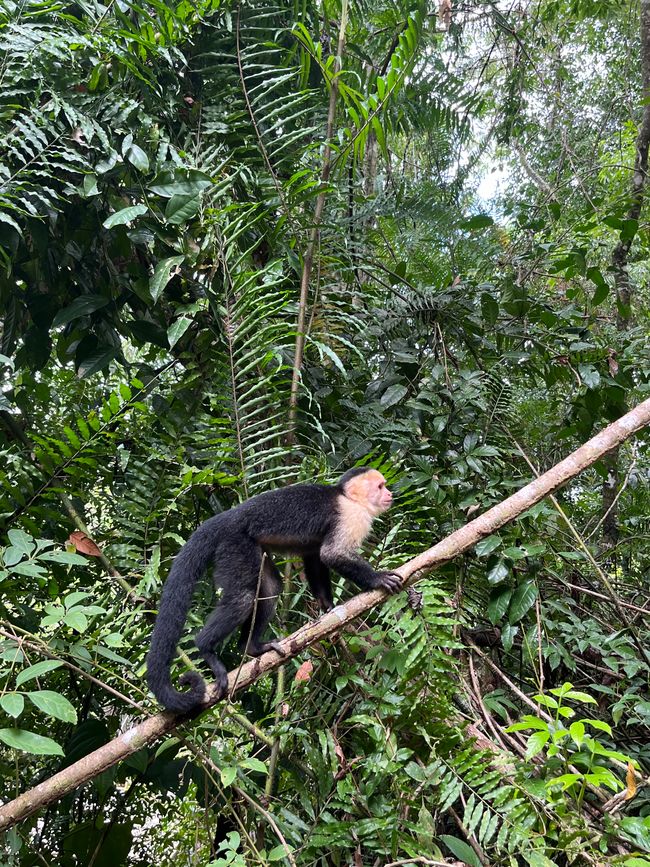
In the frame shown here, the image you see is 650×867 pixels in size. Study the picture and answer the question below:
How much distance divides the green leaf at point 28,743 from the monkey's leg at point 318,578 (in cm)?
140

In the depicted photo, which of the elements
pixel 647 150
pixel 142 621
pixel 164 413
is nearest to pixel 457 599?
pixel 142 621

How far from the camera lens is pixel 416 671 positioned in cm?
240

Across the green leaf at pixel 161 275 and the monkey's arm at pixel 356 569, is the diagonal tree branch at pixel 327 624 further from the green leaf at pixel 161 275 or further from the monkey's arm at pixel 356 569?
the green leaf at pixel 161 275

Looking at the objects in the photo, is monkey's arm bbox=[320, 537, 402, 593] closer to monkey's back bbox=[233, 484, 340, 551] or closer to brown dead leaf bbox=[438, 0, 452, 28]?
monkey's back bbox=[233, 484, 340, 551]

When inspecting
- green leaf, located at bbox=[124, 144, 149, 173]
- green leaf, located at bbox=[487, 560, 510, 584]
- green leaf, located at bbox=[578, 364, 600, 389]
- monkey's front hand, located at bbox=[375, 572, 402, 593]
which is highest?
green leaf, located at bbox=[124, 144, 149, 173]

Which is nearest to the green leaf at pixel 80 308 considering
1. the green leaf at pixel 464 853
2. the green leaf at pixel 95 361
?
the green leaf at pixel 95 361

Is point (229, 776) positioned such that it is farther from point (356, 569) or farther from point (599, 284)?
point (599, 284)

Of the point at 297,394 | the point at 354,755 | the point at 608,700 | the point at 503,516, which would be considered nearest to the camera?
the point at 503,516

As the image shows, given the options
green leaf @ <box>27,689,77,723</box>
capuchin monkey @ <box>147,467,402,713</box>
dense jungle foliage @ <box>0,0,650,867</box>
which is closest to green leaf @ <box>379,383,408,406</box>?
dense jungle foliage @ <box>0,0,650,867</box>

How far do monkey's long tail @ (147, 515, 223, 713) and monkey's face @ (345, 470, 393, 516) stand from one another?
0.54 meters

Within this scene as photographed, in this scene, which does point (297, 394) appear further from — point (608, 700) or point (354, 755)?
point (608, 700)

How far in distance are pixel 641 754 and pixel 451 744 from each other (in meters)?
1.18

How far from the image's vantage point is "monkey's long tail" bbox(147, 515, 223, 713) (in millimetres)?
2018

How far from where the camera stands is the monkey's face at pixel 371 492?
272 cm
